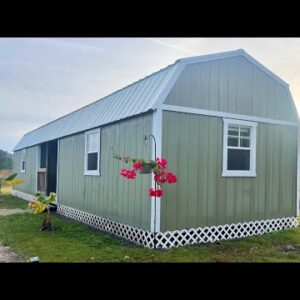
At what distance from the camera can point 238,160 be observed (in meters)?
8.25

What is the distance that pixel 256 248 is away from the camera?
701 cm

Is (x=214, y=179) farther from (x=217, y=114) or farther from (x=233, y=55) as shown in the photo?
(x=233, y=55)

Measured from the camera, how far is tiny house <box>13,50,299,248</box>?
6898 mm

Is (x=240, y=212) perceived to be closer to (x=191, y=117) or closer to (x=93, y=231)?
(x=191, y=117)

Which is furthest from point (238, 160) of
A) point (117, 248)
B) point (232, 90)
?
point (117, 248)

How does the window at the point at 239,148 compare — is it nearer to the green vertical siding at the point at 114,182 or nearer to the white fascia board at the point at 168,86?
the white fascia board at the point at 168,86

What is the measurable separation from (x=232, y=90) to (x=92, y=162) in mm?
4448

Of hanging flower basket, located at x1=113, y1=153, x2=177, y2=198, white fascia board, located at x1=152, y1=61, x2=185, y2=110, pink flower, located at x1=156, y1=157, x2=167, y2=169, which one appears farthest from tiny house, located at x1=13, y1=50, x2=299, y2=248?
hanging flower basket, located at x1=113, y1=153, x2=177, y2=198

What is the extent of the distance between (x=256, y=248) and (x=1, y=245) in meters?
5.36

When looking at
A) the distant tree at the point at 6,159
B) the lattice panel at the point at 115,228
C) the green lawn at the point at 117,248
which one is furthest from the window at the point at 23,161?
the green lawn at the point at 117,248

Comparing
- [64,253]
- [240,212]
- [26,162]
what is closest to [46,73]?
[64,253]

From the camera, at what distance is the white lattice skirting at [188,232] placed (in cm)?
672

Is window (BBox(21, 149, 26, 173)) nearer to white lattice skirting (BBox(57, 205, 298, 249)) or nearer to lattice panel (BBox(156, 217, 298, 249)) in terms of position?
white lattice skirting (BBox(57, 205, 298, 249))
